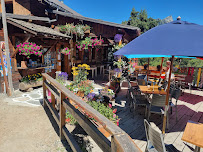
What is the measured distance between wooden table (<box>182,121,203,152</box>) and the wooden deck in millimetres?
815

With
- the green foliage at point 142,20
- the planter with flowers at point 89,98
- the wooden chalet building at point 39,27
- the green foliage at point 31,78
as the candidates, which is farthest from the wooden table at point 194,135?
the green foliage at point 142,20

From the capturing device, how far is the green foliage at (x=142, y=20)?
23547mm

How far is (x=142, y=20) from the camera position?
2456 cm

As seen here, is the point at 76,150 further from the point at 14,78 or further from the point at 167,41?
the point at 14,78

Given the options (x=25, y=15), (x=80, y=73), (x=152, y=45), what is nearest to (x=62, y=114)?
(x=152, y=45)

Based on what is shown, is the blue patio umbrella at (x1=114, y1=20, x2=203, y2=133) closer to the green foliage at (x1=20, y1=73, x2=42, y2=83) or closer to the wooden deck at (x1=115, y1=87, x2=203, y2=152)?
the wooden deck at (x1=115, y1=87, x2=203, y2=152)

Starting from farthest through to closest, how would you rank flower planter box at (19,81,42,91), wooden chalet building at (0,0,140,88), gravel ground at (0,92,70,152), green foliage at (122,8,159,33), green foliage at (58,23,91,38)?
green foliage at (122,8,159,33), green foliage at (58,23,91,38), flower planter box at (19,81,42,91), wooden chalet building at (0,0,140,88), gravel ground at (0,92,70,152)

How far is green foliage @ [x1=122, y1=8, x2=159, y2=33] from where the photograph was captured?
23.5 m

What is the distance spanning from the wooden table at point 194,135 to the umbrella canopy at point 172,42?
1.25 meters

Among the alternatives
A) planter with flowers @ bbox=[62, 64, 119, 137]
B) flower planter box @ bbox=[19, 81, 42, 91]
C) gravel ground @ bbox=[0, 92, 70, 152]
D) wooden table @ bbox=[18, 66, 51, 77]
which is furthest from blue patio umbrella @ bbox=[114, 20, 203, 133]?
wooden table @ bbox=[18, 66, 51, 77]

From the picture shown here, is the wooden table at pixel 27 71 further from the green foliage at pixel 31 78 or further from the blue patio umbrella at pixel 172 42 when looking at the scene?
the blue patio umbrella at pixel 172 42

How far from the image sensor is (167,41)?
Answer: 2.23 metres

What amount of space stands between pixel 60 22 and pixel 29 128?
674 cm

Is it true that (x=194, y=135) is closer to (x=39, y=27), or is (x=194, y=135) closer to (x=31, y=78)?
(x=31, y=78)
